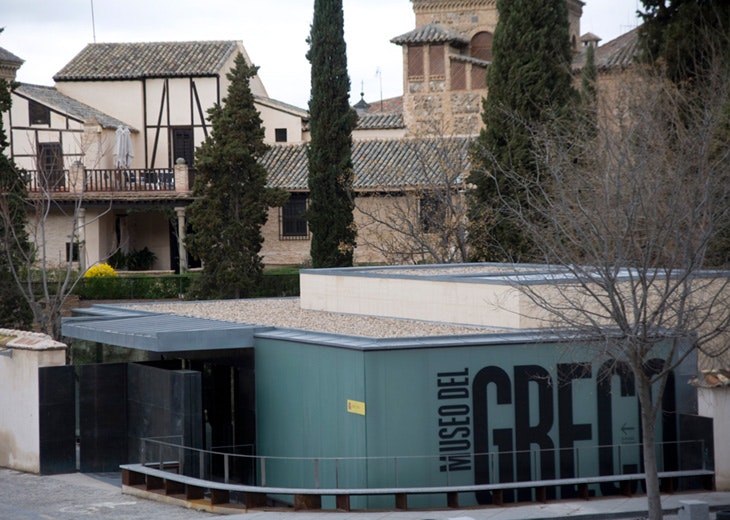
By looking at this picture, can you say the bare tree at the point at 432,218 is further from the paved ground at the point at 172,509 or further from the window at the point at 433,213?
the paved ground at the point at 172,509

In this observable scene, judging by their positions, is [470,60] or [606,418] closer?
[606,418]

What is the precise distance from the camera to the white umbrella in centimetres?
4947

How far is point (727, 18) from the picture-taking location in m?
29.4

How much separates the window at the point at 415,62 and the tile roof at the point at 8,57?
17944mm

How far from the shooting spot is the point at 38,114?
49.9m

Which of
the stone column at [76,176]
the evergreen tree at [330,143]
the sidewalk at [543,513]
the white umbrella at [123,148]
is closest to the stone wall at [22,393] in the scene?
the sidewalk at [543,513]

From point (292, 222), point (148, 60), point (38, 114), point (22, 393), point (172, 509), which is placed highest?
A: point (148, 60)

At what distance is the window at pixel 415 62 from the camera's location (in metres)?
59.1

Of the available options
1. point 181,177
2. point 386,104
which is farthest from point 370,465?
point 386,104

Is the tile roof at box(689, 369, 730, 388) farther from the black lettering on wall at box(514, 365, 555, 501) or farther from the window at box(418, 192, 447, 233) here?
the window at box(418, 192, 447, 233)

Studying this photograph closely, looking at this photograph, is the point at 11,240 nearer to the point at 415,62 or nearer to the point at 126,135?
the point at 126,135

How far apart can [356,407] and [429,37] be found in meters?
41.2

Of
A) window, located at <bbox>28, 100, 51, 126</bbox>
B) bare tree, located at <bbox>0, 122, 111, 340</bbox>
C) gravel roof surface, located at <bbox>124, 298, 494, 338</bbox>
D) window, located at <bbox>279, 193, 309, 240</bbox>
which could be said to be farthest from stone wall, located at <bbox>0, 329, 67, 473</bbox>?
window, located at <bbox>28, 100, 51, 126</bbox>

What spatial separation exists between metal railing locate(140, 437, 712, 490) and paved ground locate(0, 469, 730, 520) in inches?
28.6
